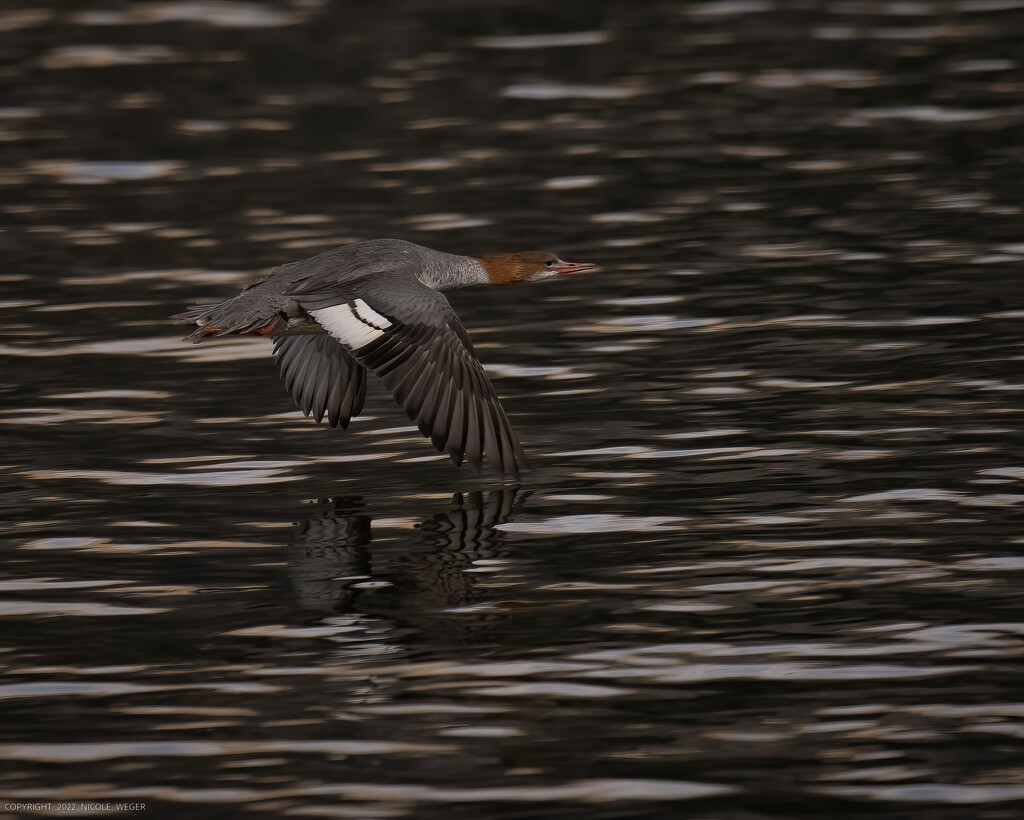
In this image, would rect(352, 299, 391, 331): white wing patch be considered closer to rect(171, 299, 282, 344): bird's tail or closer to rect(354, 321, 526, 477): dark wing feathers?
rect(354, 321, 526, 477): dark wing feathers

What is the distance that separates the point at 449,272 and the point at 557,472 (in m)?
1.80

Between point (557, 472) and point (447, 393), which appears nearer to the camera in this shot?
point (447, 393)

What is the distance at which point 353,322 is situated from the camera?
31.1 feet

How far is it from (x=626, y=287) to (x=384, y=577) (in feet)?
19.5

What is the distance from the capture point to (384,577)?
833 cm

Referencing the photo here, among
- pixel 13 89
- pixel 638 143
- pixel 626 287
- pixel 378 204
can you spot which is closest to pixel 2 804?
pixel 626 287

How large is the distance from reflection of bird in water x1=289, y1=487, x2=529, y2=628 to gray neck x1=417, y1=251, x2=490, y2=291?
1.72 meters

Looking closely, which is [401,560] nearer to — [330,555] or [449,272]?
[330,555]

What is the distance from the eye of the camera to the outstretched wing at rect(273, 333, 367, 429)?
10734mm

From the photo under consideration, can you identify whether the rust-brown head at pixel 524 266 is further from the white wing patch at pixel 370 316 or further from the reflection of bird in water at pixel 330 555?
the reflection of bird in water at pixel 330 555

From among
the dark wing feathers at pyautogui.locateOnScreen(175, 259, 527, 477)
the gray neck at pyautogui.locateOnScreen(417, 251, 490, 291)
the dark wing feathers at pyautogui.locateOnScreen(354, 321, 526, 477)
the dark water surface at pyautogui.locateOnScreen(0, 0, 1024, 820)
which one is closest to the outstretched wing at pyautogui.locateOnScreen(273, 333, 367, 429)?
the dark wing feathers at pyautogui.locateOnScreen(175, 259, 527, 477)

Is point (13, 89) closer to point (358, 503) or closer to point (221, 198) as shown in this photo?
point (221, 198)

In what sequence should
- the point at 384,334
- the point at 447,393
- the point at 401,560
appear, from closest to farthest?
the point at 401,560 < the point at 447,393 < the point at 384,334

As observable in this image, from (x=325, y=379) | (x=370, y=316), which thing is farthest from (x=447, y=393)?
(x=325, y=379)
